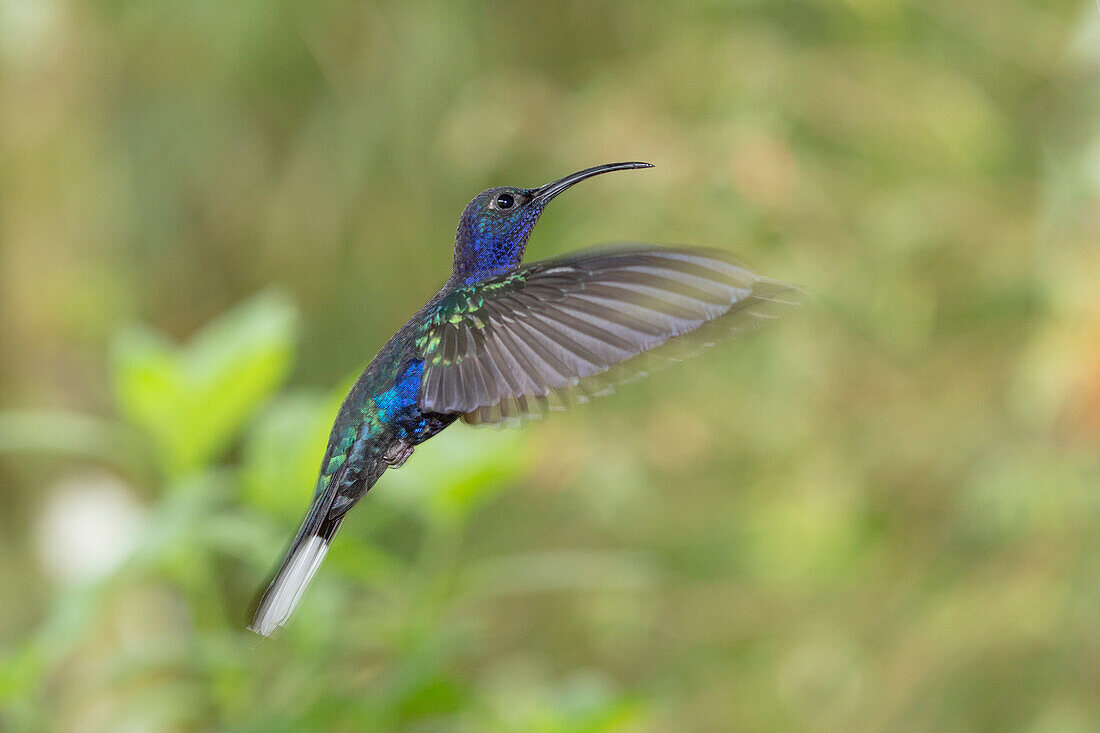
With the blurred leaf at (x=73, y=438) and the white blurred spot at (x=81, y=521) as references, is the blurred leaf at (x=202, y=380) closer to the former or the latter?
the blurred leaf at (x=73, y=438)

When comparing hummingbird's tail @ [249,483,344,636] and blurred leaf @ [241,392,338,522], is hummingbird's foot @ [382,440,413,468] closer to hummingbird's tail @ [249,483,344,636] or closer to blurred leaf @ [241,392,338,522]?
hummingbird's tail @ [249,483,344,636]

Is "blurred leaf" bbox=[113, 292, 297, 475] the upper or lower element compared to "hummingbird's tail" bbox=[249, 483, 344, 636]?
upper

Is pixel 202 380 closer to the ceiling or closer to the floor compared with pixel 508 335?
closer to the ceiling

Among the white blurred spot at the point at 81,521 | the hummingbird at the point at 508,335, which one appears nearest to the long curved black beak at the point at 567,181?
the hummingbird at the point at 508,335

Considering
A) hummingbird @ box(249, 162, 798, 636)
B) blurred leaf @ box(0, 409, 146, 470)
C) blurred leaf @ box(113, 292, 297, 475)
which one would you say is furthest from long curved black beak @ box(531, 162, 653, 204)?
blurred leaf @ box(0, 409, 146, 470)

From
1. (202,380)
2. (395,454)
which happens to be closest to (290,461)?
(202,380)

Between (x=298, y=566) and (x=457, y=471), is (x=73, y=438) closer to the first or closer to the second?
(x=457, y=471)

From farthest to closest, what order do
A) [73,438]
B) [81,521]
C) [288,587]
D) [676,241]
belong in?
[676,241] < [81,521] < [73,438] < [288,587]

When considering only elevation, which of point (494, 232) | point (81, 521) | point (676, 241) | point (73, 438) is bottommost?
point (494, 232)
